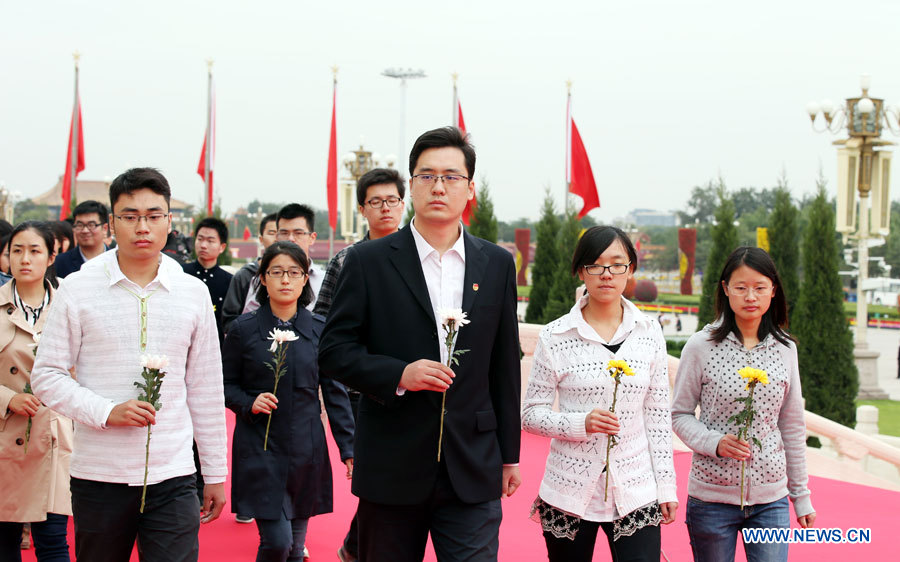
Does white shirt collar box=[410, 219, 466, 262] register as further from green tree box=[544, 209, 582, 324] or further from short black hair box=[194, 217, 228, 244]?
green tree box=[544, 209, 582, 324]

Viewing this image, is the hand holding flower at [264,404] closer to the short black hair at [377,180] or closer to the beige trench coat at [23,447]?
the beige trench coat at [23,447]

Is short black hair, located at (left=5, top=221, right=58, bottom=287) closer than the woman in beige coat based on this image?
No

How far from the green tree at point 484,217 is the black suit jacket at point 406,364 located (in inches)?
556

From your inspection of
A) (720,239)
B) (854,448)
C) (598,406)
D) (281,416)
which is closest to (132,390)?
(281,416)

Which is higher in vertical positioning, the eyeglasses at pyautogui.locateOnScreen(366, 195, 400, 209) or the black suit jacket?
the eyeglasses at pyautogui.locateOnScreen(366, 195, 400, 209)

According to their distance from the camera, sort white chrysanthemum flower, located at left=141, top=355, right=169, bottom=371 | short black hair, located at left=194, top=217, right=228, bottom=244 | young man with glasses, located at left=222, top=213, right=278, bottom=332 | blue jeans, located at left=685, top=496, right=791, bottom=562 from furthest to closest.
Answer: short black hair, located at left=194, top=217, right=228, bottom=244, young man with glasses, located at left=222, top=213, right=278, bottom=332, blue jeans, located at left=685, top=496, right=791, bottom=562, white chrysanthemum flower, located at left=141, top=355, right=169, bottom=371

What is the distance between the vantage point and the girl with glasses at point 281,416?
12.8 feet

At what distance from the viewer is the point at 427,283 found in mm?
2758

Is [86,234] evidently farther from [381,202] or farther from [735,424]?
[735,424]

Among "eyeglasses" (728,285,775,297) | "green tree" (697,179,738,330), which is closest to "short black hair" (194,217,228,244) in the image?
"eyeglasses" (728,285,775,297)

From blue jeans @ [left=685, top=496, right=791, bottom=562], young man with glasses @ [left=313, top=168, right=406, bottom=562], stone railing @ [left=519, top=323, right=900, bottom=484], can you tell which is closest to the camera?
blue jeans @ [left=685, top=496, right=791, bottom=562]

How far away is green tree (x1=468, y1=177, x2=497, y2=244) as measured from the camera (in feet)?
55.5

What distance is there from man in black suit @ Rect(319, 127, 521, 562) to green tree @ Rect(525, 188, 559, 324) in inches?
553

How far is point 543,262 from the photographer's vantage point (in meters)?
17.3
